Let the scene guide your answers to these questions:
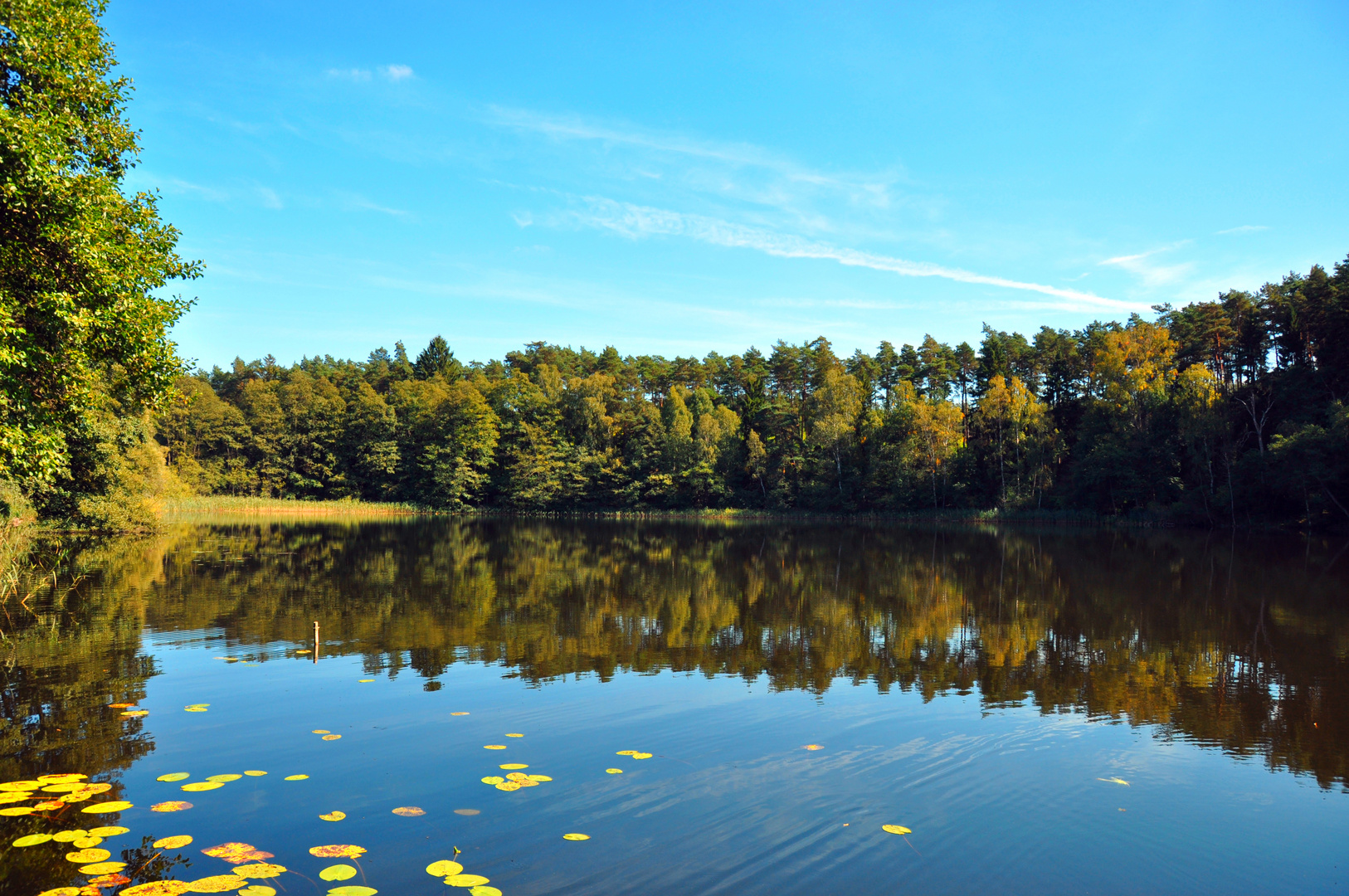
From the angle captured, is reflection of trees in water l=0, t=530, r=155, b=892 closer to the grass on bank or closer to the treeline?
the grass on bank

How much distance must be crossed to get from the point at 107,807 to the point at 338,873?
2.20 meters

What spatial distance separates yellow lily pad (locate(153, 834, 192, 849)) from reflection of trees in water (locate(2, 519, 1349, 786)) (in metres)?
4.92

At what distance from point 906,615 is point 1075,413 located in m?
52.1

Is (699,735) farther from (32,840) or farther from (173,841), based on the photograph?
(32,840)

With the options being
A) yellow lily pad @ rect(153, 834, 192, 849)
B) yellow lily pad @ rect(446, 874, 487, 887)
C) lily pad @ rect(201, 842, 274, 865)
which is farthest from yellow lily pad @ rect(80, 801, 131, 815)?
yellow lily pad @ rect(446, 874, 487, 887)

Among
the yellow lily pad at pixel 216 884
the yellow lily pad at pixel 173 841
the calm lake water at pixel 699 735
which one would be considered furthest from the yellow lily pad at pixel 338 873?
the yellow lily pad at pixel 173 841

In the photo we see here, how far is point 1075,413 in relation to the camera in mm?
58688

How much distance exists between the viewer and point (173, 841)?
4.75m

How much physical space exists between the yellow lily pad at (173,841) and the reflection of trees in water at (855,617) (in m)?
4.92

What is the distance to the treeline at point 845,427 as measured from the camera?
44.9m

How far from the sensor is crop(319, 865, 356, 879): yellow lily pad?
4379 mm

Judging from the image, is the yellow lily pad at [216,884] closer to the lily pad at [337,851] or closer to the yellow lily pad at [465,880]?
the lily pad at [337,851]

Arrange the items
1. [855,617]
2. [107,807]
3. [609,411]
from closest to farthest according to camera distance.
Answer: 1. [107,807]
2. [855,617]
3. [609,411]

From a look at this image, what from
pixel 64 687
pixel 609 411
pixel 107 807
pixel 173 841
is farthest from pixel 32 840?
pixel 609 411
